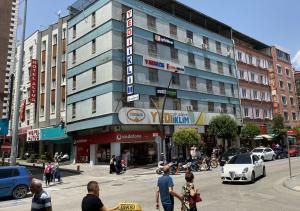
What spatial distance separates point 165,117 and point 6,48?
1707 cm

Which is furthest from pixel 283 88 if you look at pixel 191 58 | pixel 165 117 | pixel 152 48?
pixel 152 48

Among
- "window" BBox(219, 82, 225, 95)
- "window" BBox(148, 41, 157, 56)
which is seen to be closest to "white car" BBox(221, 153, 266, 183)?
"window" BBox(148, 41, 157, 56)

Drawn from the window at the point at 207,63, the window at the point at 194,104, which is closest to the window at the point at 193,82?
the window at the point at 194,104

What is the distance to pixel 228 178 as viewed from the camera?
18.9m

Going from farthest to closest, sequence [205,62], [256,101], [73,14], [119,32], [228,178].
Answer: [256,101]
[205,62]
[73,14]
[119,32]
[228,178]

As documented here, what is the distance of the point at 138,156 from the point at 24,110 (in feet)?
63.8

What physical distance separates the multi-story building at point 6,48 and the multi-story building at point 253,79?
34789 mm

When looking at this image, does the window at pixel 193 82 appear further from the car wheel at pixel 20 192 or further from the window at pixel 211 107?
the car wheel at pixel 20 192

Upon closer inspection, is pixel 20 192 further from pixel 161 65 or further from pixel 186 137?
pixel 161 65

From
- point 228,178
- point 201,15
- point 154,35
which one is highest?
point 201,15

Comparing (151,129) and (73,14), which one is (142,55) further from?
(73,14)

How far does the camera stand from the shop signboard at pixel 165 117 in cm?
3294

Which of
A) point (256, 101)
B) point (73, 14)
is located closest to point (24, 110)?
point (73, 14)

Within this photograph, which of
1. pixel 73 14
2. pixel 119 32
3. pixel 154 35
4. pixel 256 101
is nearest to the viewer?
pixel 119 32
